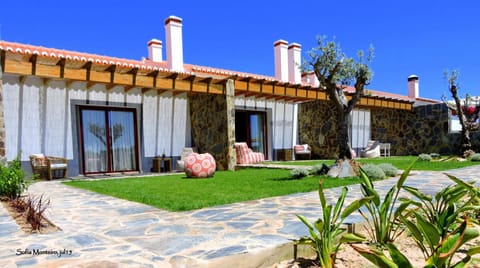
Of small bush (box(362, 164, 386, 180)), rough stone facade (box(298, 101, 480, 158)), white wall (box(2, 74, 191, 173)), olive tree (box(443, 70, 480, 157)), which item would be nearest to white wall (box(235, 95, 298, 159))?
rough stone facade (box(298, 101, 480, 158))

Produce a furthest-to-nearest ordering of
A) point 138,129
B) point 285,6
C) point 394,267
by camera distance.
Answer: point 138,129
point 285,6
point 394,267

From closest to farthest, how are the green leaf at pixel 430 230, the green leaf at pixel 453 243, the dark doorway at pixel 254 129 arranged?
the green leaf at pixel 453 243, the green leaf at pixel 430 230, the dark doorway at pixel 254 129

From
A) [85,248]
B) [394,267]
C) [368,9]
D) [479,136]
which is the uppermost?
[368,9]

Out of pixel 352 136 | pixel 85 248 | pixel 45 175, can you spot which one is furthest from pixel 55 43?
pixel 352 136

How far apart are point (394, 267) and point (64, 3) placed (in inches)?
429

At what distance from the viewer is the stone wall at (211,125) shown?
11.2 metres

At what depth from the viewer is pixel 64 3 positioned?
9.89 meters

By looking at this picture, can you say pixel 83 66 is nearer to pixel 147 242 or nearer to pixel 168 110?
pixel 168 110

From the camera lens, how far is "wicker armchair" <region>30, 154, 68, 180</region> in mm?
9297

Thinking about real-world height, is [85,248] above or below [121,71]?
below

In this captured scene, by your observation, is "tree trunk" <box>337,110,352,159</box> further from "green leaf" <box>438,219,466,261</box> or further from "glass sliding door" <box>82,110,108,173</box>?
"glass sliding door" <box>82,110,108,173</box>

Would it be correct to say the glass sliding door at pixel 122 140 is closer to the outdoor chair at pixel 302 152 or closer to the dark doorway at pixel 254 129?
the dark doorway at pixel 254 129

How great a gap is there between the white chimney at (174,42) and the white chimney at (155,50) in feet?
6.59

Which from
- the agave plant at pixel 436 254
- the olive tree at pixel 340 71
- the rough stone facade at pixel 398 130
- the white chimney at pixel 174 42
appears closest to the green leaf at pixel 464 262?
the agave plant at pixel 436 254
